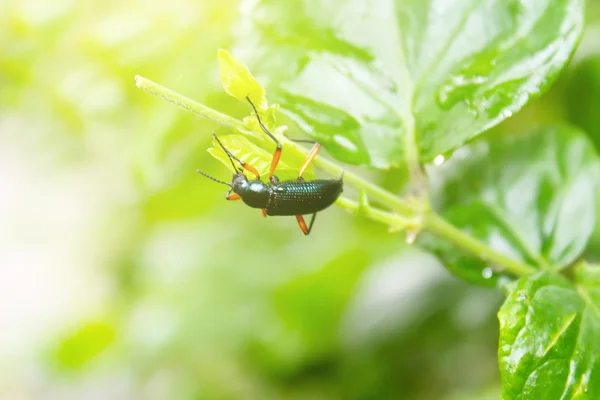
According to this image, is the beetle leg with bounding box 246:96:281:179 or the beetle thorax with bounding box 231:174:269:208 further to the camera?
the beetle thorax with bounding box 231:174:269:208

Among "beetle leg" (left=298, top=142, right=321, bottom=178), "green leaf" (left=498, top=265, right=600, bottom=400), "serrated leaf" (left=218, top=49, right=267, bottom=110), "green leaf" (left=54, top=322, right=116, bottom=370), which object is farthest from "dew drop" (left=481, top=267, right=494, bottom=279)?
"green leaf" (left=54, top=322, right=116, bottom=370)

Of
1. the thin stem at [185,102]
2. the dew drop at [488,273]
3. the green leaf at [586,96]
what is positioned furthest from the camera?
the green leaf at [586,96]

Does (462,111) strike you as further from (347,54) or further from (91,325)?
(91,325)

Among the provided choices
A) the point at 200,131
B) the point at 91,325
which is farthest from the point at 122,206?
the point at 200,131

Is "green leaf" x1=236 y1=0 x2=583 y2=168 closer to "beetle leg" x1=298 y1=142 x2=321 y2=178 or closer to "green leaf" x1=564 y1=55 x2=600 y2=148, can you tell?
"beetle leg" x1=298 y1=142 x2=321 y2=178

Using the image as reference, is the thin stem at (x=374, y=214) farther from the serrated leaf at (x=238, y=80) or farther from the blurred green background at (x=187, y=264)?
the blurred green background at (x=187, y=264)

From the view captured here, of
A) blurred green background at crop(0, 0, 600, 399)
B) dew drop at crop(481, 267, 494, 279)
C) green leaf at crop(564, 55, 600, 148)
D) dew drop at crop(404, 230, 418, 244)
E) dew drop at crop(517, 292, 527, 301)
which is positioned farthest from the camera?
blurred green background at crop(0, 0, 600, 399)

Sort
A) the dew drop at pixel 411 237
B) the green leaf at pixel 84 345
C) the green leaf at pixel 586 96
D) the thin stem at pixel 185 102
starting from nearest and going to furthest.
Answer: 1. the thin stem at pixel 185 102
2. the dew drop at pixel 411 237
3. the green leaf at pixel 586 96
4. the green leaf at pixel 84 345

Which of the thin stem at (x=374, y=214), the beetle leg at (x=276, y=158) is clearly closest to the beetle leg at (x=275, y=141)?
the beetle leg at (x=276, y=158)
